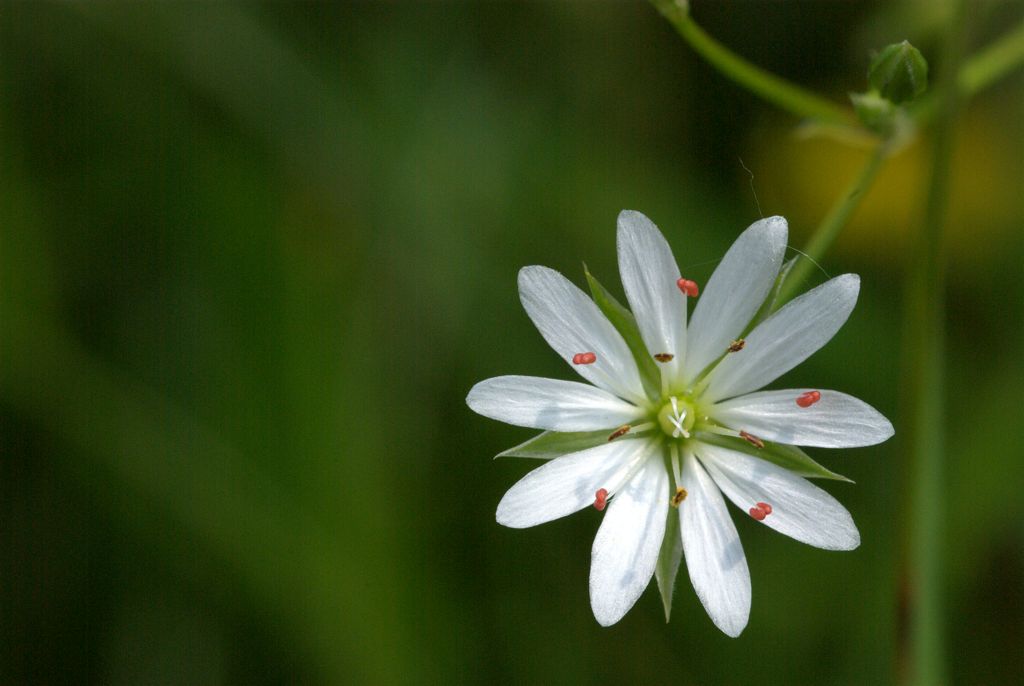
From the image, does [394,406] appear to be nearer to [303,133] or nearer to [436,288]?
[436,288]

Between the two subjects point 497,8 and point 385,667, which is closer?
point 385,667

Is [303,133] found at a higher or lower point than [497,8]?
lower

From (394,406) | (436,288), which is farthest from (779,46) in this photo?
(394,406)

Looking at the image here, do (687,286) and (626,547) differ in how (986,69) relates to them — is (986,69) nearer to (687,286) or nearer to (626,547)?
(687,286)

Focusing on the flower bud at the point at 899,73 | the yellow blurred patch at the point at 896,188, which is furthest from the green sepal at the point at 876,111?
the yellow blurred patch at the point at 896,188

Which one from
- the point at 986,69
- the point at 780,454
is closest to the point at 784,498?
the point at 780,454

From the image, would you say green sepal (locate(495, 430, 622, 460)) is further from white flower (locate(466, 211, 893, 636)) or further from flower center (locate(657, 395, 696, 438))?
flower center (locate(657, 395, 696, 438))

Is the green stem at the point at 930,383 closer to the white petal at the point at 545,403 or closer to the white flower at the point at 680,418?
the white flower at the point at 680,418
